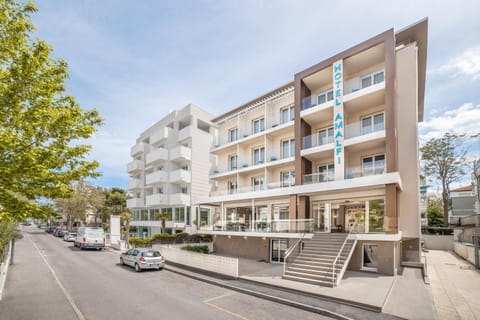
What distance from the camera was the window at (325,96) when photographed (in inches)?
779

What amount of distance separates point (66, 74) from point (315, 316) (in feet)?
Result: 40.3

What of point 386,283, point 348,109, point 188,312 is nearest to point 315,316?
point 188,312

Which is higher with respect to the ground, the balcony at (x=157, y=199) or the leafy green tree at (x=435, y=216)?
the balcony at (x=157, y=199)

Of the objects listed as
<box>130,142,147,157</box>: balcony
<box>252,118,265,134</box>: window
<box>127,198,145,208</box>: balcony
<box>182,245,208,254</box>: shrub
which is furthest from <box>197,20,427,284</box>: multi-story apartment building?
<box>130,142,147,157</box>: balcony

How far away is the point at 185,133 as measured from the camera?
33625mm

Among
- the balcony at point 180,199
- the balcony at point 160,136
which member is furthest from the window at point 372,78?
the balcony at point 160,136

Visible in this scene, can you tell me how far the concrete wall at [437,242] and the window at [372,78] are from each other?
2183 cm

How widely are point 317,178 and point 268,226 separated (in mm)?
4813

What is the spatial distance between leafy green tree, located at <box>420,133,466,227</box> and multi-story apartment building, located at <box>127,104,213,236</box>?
94.4 feet

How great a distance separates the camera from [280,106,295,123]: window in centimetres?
2228

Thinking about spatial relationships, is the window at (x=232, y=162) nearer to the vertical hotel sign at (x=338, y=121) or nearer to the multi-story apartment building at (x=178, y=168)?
the multi-story apartment building at (x=178, y=168)

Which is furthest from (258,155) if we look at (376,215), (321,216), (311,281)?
(311,281)

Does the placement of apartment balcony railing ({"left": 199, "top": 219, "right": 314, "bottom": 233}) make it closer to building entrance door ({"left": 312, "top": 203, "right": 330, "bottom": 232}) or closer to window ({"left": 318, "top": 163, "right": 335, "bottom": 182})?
building entrance door ({"left": 312, "top": 203, "right": 330, "bottom": 232})

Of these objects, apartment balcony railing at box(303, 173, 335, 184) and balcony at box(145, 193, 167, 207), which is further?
balcony at box(145, 193, 167, 207)
